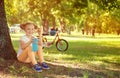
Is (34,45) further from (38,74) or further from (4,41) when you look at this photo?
(4,41)

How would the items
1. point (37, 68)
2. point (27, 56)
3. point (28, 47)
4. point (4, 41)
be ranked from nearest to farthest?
point (28, 47)
point (37, 68)
point (27, 56)
point (4, 41)

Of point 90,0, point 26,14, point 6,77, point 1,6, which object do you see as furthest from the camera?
point 26,14

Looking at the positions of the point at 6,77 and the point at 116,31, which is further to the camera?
the point at 116,31

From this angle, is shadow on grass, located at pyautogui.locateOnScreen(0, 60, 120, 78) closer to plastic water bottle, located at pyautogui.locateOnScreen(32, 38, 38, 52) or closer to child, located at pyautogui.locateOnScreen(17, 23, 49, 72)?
child, located at pyautogui.locateOnScreen(17, 23, 49, 72)

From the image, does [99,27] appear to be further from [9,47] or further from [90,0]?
[9,47]

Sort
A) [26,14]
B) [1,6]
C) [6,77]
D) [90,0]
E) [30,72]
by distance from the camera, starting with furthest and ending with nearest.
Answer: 1. [26,14]
2. [90,0]
3. [1,6]
4. [30,72]
5. [6,77]

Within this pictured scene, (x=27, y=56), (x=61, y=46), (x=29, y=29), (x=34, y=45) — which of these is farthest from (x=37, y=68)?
(x=61, y=46)

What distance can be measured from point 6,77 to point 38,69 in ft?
3.04

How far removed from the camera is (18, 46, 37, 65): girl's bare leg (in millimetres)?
7894

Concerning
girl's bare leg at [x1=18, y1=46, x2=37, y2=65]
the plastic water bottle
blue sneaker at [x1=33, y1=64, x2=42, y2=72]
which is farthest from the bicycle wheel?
the plastic water bottle

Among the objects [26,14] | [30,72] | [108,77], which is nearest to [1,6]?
[30,72]

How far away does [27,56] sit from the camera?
827cm

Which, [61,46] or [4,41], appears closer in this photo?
[4,41]

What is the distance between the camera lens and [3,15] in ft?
30.2
